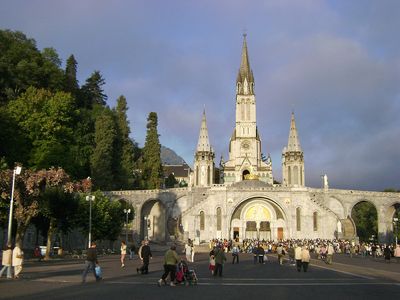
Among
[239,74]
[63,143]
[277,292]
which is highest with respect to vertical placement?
[239,74]

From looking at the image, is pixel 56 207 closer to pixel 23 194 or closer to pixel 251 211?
pixel 23 194

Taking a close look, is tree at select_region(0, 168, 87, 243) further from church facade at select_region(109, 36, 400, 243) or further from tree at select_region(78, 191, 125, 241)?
church facade at select_region(109, 36, 400, 243)

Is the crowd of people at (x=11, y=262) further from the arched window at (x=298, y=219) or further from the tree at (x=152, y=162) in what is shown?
the tree at (x=152, y=162)

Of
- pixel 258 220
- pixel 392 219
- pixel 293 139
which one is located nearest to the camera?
pixel 258 220

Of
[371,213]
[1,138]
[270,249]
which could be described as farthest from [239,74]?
[1,138]

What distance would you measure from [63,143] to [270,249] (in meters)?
26.8

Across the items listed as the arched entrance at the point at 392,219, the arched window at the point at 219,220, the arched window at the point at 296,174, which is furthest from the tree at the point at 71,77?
the arched entrance at the point at 392,219

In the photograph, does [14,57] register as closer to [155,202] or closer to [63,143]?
[63,143]

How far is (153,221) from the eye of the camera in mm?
71000

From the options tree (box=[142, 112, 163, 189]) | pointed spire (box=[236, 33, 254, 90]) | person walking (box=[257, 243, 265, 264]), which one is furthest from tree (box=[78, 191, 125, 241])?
pointed spire (box=[236, 33, 254, 90])

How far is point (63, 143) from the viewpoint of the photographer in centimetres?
5872

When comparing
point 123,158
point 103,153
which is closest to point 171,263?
point 103,153

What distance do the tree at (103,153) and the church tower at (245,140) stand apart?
35281 mm

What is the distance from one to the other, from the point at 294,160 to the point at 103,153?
3270 centimetres
